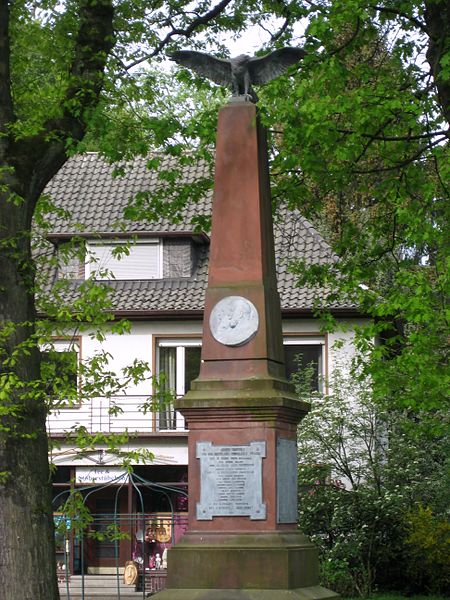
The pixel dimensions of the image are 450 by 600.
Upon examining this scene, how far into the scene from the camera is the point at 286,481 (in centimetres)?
1398

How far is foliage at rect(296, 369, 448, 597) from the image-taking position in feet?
88.1

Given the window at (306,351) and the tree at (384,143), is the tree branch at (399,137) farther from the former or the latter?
the window at (306,351)

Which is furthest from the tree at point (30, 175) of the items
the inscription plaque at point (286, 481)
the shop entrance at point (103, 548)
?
the shop entrance at point (103, 548)

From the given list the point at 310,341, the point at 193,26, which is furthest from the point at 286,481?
the point at 310,341

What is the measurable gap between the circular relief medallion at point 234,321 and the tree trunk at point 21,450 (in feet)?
7.60

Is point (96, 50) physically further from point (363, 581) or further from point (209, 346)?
point (363, 581)

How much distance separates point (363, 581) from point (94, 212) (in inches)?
557

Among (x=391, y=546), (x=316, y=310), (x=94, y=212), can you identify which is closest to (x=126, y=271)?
(x=94, y=212)

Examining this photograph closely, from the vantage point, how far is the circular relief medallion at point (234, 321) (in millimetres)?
14156

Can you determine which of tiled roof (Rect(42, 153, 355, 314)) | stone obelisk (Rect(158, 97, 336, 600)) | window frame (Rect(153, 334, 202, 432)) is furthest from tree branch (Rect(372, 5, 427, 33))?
window frame (Rect(153, 334, 202, 432))

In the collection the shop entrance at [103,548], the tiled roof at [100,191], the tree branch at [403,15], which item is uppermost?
the tiled roof at [100,191]

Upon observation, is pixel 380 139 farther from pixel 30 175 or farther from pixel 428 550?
pixel 428 550

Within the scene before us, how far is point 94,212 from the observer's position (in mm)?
36906

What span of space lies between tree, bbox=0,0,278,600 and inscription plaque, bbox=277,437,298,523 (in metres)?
2.94
